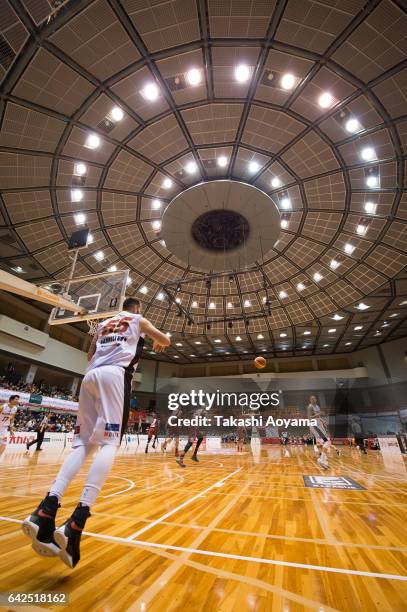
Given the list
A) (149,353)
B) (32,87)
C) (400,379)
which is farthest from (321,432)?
(149,353)

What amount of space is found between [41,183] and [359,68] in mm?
12766

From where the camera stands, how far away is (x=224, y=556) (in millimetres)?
2357

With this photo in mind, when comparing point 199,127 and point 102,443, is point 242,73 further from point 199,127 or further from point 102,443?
point 102,443

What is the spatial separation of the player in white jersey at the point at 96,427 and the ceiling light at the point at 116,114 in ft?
34.3

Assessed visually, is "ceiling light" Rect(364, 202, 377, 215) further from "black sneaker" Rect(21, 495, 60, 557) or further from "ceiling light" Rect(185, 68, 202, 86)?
"black sneaker" Rect(21, 495, 60, 557)

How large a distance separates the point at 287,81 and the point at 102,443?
1178cm

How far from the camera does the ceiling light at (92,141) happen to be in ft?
35.7

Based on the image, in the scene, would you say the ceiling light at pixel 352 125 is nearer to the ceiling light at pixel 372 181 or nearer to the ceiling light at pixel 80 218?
the ceiling light at pixel 372 181

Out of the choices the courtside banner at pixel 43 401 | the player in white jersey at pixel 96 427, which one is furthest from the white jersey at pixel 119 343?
the courtside banner at pixel 43 401

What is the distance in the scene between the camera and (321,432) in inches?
373

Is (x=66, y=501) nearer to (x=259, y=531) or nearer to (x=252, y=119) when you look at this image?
(x=259, y=531)

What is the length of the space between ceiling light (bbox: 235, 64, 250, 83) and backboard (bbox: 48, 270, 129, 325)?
8.17 metres

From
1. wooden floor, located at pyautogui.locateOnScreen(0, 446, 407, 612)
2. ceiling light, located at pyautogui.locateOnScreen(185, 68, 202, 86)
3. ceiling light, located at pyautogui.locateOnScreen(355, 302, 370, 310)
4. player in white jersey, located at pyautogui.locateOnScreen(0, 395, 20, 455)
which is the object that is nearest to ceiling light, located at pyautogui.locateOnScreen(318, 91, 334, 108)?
ceiling light, located at pyautogui.locateOnScreen(185, 68, 202, 86)

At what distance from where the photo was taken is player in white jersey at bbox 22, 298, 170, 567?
173 centimetres
